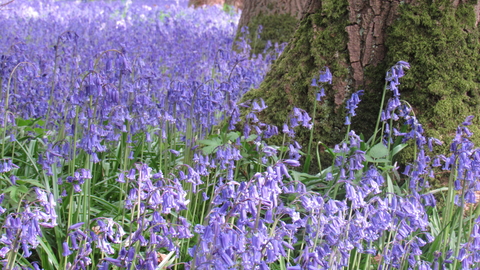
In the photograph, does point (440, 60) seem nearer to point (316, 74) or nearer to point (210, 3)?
point (316, 74)

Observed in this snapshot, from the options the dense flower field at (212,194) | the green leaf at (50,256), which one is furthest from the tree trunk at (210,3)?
the green leaf at (50,256)

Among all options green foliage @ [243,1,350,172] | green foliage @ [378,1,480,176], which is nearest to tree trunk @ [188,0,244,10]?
green foliage @ [243,1,350,172]

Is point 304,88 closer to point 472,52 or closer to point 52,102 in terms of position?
point 472,52

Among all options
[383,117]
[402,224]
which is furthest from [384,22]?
[402,224]

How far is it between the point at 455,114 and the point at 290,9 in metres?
5.12

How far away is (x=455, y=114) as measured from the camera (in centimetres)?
386

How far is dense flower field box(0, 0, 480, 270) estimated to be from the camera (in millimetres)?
2096

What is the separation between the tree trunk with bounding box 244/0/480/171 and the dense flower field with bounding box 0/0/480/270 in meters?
0.40

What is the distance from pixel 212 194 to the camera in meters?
3.10

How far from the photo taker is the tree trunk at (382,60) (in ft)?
12.6

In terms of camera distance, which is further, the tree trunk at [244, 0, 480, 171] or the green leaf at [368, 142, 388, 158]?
the tree trunk at [244, 0, 480, 171]

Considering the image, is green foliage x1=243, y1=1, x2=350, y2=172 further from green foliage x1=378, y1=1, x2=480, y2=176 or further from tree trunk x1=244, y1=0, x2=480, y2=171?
green foliage x1=378, y1=1, x2=480, y2=176

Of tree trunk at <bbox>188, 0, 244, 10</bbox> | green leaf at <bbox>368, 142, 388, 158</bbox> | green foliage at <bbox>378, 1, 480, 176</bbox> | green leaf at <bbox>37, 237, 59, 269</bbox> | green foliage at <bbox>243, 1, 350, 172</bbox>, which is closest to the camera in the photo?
green leaf at <bbox>37, 237, 59, 269</bbox>

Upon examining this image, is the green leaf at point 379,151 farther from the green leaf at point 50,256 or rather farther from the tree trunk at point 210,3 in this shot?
the tree trunk at point 210,3
